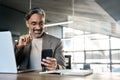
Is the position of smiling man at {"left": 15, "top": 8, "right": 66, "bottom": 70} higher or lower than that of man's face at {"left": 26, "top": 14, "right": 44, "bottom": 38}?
lower

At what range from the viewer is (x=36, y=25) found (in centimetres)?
231

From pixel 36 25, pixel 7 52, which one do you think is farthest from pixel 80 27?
pixel 7 52

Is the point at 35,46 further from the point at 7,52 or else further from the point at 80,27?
the point at 80,27

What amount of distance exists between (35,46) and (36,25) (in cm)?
22

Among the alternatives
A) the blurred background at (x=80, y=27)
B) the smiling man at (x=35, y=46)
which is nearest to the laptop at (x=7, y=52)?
the smiling man at (x=35, y=46)

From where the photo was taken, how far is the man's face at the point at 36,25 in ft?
7.52

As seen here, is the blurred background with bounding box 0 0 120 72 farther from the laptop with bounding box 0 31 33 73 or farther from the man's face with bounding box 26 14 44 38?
the laptop with bounding box 0 31 33 73

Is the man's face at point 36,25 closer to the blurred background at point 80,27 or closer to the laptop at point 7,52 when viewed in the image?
the laptop at point 7,52

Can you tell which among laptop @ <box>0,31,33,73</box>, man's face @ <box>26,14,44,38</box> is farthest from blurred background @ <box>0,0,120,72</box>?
laptop @ <box>0,31,33,73</box>

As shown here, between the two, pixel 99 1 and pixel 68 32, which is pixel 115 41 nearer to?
pixel 68 32

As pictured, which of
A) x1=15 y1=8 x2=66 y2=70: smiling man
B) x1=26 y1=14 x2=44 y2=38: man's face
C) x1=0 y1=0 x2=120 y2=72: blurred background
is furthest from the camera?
x1=0 y1=0 x2=120 y2=72: blurred background

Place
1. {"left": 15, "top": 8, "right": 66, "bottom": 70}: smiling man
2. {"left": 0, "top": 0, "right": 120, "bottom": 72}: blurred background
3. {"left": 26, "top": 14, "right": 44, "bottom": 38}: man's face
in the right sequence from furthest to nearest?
{"left": 0, "top": 0, "right": 120, "bottom": 72}: blurred background
{"left": 26, "top": 14, "right": 44, "bottom": 38}: man's face
{"left": 15, "top": 8, "right": 66, "bottom": 70}: smiling man

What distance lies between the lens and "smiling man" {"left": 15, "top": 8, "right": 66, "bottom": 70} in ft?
6.93

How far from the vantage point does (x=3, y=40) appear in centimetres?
160
